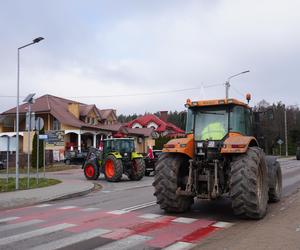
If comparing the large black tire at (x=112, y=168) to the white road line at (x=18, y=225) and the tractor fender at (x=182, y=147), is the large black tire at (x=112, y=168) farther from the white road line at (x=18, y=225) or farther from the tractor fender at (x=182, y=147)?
the white road line at (x=18, y=225)

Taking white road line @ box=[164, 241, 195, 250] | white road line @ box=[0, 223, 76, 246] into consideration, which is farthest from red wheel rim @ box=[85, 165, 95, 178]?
white road line @ box=[164, 241, 195, 250]

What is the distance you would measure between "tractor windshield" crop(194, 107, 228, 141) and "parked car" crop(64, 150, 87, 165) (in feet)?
107

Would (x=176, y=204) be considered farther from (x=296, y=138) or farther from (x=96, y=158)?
(x=296, y=138)

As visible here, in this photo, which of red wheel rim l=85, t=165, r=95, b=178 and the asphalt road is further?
red wheel rim l=85, t=165, r=95, b=178

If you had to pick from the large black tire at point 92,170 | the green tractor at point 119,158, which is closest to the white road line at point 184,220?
the green tractor at point 119,158

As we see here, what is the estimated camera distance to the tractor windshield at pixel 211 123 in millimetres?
11281

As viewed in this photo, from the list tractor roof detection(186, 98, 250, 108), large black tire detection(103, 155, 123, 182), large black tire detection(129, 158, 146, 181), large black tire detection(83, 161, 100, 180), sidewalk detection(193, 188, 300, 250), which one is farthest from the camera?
large black tire detection(83, 161, 100, 180)

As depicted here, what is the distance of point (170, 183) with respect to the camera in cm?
1067

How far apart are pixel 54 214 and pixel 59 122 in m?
38.2

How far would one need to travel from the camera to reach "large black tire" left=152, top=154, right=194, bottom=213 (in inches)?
421

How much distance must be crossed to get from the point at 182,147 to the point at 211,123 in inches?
46.6

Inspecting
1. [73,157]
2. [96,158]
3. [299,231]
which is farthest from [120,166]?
[73,157]

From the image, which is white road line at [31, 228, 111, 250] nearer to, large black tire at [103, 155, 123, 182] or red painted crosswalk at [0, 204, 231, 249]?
red painted crosswalk at [0, 204, 231, 249]

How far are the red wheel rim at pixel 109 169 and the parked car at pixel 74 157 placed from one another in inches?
772
